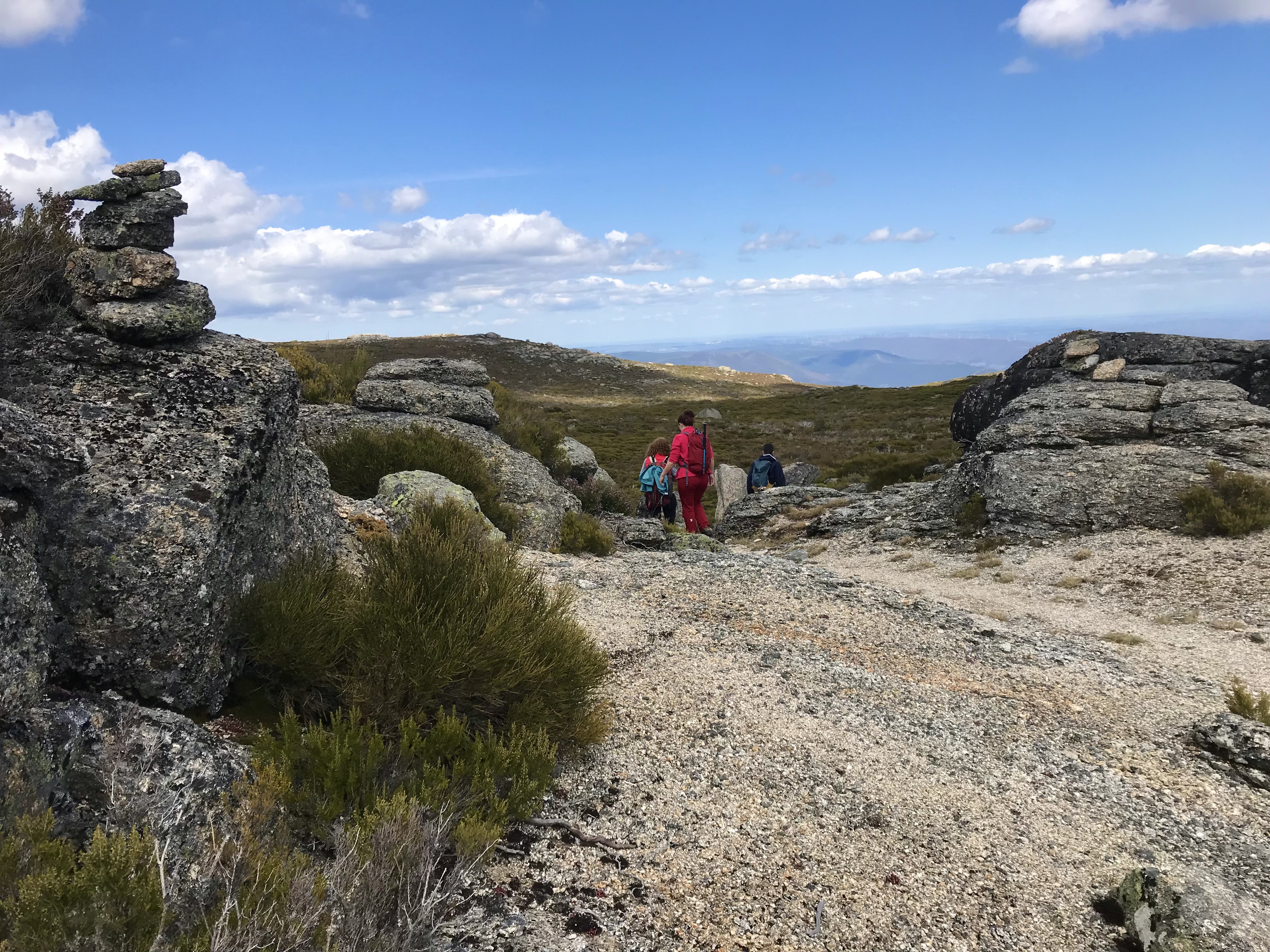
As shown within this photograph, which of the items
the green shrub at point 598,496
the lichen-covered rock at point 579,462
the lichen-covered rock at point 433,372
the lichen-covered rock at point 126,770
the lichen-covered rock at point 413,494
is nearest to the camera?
the lichen-covered rock at point 126,770

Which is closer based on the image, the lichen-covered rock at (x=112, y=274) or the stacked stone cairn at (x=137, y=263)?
the stacked stone cairn at (x=137, y=263)

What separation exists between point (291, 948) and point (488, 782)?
1.48m

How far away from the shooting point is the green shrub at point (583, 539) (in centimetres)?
1270

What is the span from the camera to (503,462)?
554 inches

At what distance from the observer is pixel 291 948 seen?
8.67 ft

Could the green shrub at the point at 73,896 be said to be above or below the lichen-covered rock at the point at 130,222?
below

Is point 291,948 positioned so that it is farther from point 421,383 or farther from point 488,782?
point 421,383

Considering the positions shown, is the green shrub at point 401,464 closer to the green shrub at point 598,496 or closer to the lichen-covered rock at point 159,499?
the green shrub at point 598,496

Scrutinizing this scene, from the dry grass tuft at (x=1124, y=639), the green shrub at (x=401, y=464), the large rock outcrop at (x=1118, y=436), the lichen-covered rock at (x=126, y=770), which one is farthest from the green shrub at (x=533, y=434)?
the lichen-covered rock at (x=126, y=770)

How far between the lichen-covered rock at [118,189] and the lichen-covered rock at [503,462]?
6909 millimetres

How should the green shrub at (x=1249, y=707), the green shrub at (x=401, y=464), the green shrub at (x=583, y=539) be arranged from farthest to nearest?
the green shrub at (x=583, y=539) < the green shrub at (x=401, y=464) < the green shrub at (x=1249, y=707)

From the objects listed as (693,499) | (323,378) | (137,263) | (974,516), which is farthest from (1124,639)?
(323,378)

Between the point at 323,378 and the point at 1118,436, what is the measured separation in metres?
18.7

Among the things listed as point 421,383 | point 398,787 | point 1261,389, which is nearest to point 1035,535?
point 1261,389
